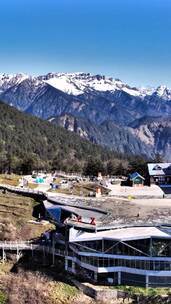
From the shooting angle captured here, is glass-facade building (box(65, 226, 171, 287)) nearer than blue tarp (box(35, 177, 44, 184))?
Yes

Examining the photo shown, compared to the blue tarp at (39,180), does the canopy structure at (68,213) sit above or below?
below

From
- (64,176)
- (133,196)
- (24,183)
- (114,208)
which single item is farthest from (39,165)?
(114,208)

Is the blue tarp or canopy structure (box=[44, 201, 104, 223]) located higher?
the blue tarp

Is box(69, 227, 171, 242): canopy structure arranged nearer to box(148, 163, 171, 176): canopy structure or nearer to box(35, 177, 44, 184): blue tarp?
box(35, 177, 44, 184): blue tarp

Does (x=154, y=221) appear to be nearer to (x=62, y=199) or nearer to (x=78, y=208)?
(x=78, y=208)

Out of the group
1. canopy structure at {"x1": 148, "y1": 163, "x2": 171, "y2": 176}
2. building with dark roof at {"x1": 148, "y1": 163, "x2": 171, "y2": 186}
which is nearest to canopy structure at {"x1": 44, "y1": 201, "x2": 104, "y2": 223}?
building with dark roof at {"x1": 148, "y1": 163, "x2": 171, "y2": 186}

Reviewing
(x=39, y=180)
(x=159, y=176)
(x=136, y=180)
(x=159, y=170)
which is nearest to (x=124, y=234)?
(x=39, y=180)

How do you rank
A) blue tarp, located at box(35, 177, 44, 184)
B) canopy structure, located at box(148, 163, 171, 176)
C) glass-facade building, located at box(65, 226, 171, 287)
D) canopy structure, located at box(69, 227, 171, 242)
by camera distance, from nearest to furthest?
1. glass-facade building, located at box(65, 226, 171, 287)
2. canopy structure, located at box(69, 227, 171, 242)
3. blue tarp, located at box(35, 177, 44, 184)
4. canopy structure, located at box(148, 163, 171, 176)

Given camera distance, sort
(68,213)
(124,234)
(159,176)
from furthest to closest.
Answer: (159,176) → (68,213) → (124,234)

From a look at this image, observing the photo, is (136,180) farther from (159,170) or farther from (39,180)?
(39,180)

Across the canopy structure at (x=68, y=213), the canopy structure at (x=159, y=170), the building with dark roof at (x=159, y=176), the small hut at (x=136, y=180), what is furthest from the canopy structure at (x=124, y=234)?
the canopy structure at (x=159, y=170)

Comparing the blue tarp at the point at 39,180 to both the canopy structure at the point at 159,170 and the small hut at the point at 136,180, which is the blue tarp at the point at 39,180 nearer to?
the small hut at the point at 136,180
